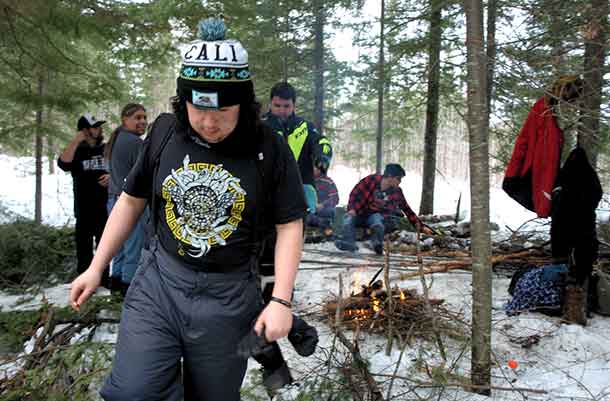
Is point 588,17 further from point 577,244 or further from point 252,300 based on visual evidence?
point 252,300

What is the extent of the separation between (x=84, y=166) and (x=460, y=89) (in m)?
9.94

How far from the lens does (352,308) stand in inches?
186

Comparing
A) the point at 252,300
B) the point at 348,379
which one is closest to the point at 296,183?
the point at 252,300

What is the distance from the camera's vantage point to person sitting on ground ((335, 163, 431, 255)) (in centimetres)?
850

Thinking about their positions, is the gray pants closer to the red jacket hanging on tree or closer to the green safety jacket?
the green safety jacket

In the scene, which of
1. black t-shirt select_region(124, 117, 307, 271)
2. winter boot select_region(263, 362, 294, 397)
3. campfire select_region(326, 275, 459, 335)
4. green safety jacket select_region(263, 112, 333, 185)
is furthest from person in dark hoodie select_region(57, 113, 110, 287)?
winter boot select_region(263, 362, 294, 397)

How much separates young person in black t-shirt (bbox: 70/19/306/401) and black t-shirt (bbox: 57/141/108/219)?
4376 mm

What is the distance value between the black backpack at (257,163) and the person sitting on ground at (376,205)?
643cm

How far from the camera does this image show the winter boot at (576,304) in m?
4.50

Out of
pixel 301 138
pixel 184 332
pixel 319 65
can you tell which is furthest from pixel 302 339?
pixel 319 65

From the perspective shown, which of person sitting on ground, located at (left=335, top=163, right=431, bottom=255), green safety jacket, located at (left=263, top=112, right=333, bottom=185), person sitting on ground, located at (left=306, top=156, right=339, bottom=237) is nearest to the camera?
green safety jacket, located at (left=263, top=112, right=333, bottom=185)

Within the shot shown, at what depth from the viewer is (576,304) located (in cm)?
452

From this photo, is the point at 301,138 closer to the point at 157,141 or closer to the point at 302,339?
the point at 157,141

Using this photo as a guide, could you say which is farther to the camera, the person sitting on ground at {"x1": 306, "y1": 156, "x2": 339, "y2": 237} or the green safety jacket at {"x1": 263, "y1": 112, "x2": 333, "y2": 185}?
the person sitting on ground at {"x1": 306, "y1": 156, "x2": 339, "y2": 237}
